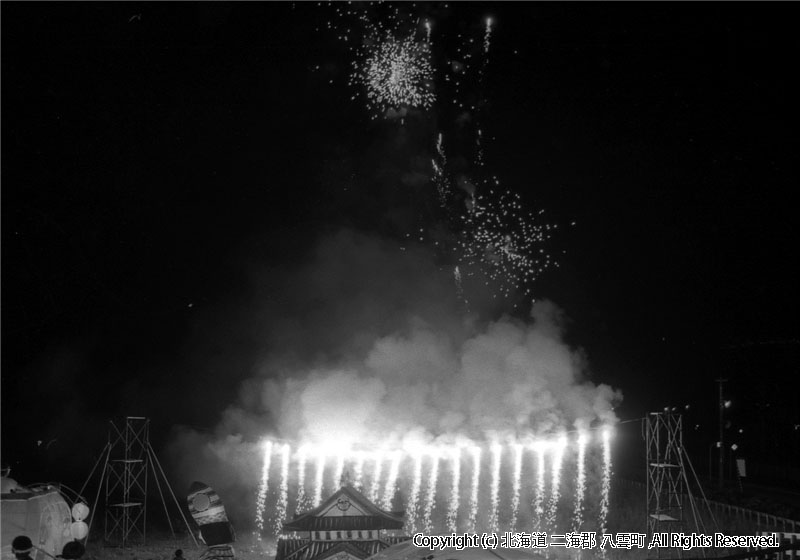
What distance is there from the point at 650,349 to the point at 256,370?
18.3m

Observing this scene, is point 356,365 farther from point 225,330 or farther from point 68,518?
point 68,518

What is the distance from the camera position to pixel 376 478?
22.2 m

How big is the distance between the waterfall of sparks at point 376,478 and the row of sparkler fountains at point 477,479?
3 cm

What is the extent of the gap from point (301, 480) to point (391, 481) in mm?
4118

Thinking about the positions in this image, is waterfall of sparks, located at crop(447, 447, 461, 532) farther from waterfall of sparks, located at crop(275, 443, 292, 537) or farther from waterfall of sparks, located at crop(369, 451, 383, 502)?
→ waterfall of sparks, located at crop(275, 443, 292, 537)

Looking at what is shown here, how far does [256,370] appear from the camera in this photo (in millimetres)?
32500

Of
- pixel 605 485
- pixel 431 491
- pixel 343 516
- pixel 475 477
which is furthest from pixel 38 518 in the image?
pixel 605 485

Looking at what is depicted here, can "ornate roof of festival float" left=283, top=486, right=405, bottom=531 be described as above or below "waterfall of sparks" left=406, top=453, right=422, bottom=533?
below

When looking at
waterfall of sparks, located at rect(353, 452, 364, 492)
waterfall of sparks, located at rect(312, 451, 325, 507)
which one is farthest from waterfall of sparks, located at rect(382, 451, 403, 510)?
waterfall of sparks, located at rect(312, 451, 325, 507)

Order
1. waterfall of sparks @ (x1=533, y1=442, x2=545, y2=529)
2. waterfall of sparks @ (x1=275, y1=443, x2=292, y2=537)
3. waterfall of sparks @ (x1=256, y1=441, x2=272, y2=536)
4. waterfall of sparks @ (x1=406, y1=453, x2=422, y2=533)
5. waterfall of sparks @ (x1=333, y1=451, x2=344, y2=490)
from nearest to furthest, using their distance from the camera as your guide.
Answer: waterfall of sparks @ (x1=533, y1=442, x2=545, y2=529) → waterfall of sparks @ (x1=406, y1=453, x2=422, y2=533) → waterfall of sparks @ (x1=333, y1=451, x2=344, y2=490) → waterfall of sparks @ (x1=275, y1=443, x2=292, y2=537) → waterfall of sparks @ (x1=256, y1=441, x2=272, y2=536)

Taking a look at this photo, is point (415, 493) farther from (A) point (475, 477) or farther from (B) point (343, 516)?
(B) point (343, 516)

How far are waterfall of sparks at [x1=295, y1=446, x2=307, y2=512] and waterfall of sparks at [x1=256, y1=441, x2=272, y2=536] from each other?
1476 mm

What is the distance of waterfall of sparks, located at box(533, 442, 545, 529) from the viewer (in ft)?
69.1

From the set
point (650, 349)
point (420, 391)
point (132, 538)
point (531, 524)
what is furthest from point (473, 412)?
point (650, 349)
